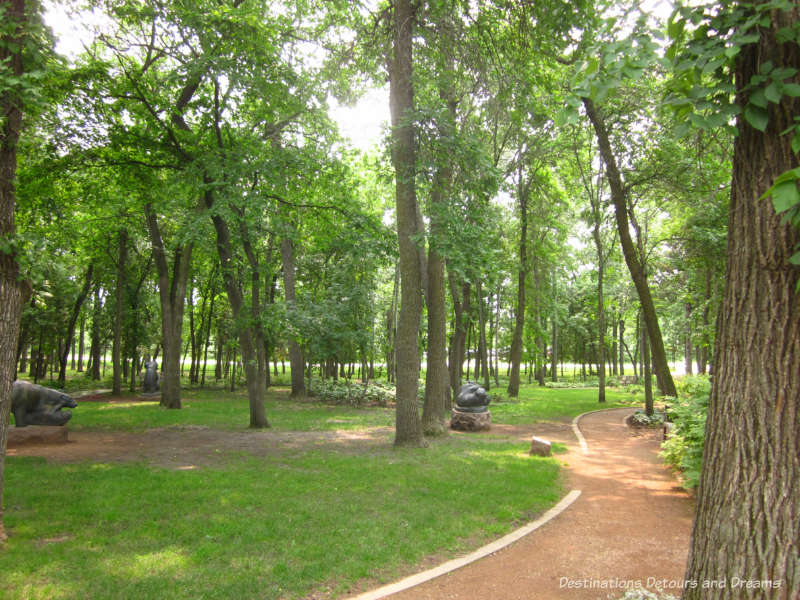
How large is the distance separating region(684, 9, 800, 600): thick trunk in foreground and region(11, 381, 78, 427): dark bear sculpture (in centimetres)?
1292

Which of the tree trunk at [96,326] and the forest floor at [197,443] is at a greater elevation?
the tree trunk at [96,326]

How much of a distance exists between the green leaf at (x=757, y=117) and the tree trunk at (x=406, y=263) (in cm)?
791

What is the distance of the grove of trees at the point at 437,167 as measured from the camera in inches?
100

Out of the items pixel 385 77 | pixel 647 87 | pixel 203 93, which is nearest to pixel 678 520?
pixel 647 87

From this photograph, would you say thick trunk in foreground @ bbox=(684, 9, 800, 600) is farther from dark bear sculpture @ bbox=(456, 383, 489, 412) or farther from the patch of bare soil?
dark bear sculpture @ bbox=(456, 383, 489, 412)

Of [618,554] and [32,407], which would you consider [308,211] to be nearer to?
[32,407]

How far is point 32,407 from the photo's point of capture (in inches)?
440

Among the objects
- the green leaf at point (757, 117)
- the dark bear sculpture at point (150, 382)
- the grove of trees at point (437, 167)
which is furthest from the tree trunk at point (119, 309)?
the green leaf at point (757, 117)

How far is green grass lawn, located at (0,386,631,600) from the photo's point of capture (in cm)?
430

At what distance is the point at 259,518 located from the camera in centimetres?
584

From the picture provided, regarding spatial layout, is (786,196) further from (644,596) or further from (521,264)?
(521,264)

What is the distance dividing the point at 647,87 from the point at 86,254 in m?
24.3

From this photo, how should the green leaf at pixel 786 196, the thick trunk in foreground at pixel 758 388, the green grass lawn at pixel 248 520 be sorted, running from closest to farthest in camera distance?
1. the green leaf at pixel 786 196
2. the thick trunk in foreground at pixel 758 388
3. the green grass lawn at pixel 248 520

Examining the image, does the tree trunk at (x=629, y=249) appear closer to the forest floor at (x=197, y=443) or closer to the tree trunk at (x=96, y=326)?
the forest floor at (x=197, y=443)
